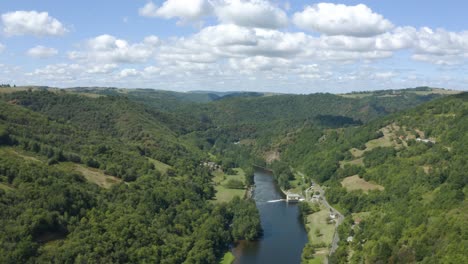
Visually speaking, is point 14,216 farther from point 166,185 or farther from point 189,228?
point 166,185

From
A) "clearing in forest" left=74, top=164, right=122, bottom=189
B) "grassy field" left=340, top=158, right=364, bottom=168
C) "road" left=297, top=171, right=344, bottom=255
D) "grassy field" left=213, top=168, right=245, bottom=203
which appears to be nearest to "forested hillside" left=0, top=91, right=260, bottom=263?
"clearing in forest" left=74, top=164, right=122, bottom=189

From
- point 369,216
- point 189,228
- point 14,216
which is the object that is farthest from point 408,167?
point 14,216

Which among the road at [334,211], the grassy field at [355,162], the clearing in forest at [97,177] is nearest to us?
the road at [334,211]

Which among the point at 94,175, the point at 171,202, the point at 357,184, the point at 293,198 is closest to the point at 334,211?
the point at 357,184

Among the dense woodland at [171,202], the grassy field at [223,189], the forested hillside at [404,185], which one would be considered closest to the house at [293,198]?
the forested hillside at [404,185]

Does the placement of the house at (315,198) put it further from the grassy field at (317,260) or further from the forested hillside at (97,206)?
the grassy field at (317,260)

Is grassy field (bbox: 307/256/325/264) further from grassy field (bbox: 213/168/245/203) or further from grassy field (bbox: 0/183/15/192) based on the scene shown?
grassy field (bbox: 0/183/15/192)
